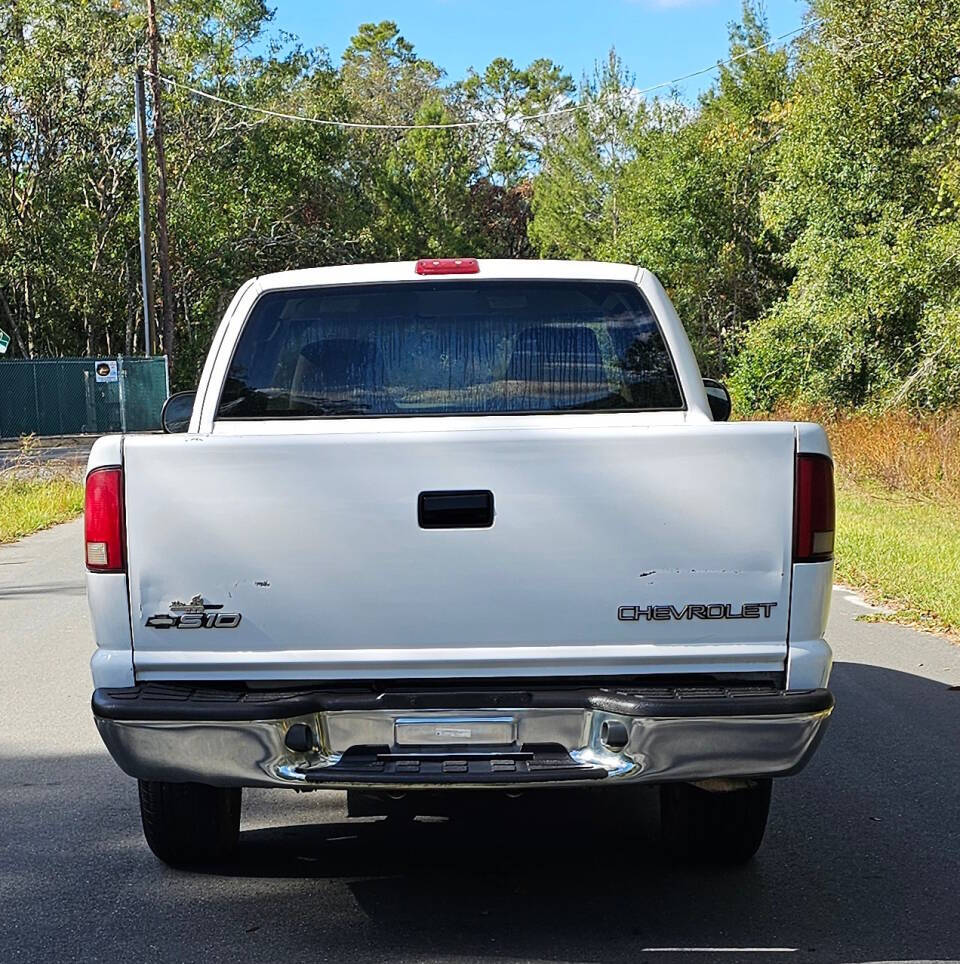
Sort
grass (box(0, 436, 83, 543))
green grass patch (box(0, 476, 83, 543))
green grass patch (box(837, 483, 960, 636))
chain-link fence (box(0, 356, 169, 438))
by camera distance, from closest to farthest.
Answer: green grass patch (box(837, 483, 960, 636)) < green grass patch (box(0, 476, 83, 543)) < grass (box(0, 436, 83, 543)) < chain-link fence (box(0, 356, 169, 438))

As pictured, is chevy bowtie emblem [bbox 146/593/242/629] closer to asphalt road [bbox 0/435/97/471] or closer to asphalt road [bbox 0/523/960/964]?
asphalt road [bbox 0/523/960/964]

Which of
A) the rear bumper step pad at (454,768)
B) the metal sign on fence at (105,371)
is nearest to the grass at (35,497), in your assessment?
the metal sign on fence at (105,371)

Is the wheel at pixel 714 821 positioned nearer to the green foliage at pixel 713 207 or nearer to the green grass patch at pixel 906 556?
the green grass patch at pixel 906 556

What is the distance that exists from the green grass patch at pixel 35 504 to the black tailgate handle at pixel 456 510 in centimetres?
1250

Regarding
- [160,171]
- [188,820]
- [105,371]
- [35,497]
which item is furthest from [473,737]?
[160,171]

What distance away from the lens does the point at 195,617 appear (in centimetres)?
402

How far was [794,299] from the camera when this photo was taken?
25.7 m

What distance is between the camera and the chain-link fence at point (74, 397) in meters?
38.0

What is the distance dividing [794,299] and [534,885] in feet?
72.6

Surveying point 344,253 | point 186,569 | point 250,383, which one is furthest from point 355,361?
point 344,253

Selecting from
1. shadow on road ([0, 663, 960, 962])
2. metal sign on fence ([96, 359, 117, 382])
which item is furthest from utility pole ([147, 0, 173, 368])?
shadow on road ([0, 663, 960, 962])

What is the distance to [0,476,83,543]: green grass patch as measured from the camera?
16.5 metres

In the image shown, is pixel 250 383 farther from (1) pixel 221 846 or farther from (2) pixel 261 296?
(1) pixel 221 846

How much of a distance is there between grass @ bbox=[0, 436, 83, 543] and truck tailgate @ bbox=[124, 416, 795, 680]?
1222 cm
